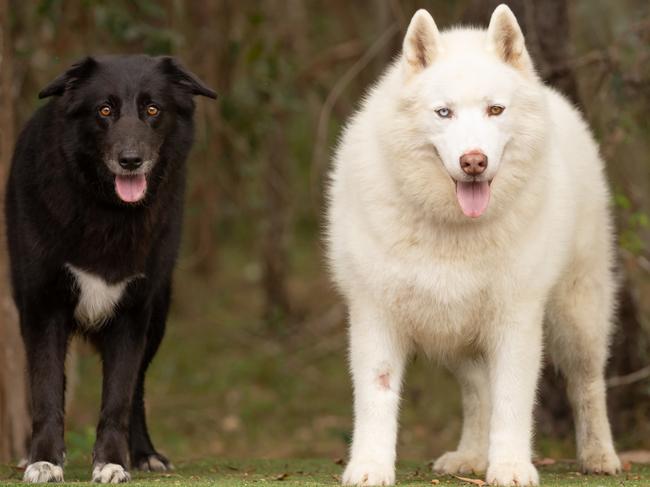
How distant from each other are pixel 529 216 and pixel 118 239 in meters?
1.92

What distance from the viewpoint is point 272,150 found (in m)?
14.1

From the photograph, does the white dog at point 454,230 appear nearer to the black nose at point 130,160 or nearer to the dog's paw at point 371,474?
the dog's paw at point 371,474

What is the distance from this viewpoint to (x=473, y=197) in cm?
531

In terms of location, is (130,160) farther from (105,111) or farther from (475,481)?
(475,481)

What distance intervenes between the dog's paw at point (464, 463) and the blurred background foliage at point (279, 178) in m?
1.98

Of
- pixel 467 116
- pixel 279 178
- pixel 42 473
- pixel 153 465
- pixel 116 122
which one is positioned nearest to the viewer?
pixel 467 116

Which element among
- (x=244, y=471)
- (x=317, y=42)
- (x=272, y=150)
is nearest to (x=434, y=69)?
(x=244, y=471)

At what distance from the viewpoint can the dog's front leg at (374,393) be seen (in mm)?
5336

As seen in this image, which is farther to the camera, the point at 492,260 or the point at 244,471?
the point at 244,471

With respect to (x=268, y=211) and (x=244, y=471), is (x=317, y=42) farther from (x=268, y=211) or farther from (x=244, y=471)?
(x=244, y=471)

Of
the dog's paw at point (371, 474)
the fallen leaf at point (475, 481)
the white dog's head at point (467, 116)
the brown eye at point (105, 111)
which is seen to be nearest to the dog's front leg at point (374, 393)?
the dog's paw at point (371, 474)

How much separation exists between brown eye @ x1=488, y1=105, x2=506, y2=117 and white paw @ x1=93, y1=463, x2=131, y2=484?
226cm

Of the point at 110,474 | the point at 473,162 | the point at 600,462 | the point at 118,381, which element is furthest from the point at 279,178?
the point at 473,162

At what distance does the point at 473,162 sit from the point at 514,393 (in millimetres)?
1069
